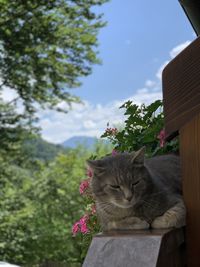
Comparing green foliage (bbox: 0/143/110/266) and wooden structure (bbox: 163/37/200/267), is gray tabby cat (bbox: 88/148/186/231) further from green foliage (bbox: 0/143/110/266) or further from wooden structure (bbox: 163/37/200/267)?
green foliage (bbox: 0/143/110/266)

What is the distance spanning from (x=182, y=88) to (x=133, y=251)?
32 centimetres

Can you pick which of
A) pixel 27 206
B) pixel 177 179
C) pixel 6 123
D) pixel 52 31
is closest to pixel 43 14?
pixel 52 31

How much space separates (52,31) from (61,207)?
4377 millimetres

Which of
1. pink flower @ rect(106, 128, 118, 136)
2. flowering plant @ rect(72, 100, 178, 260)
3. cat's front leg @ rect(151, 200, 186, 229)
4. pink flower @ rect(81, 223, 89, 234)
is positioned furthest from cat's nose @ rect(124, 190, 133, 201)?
pink flower @ rect(106, 128, 118, 136)

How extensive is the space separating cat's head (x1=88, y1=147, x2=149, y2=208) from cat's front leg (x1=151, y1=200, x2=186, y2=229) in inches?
4.6

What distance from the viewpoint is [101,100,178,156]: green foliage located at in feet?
5.82

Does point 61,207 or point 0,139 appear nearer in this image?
point 0,139

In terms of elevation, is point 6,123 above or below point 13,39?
below

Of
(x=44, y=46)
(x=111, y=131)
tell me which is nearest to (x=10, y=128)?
(x=44, y=46)

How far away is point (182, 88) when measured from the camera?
927mm

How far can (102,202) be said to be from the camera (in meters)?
1.26

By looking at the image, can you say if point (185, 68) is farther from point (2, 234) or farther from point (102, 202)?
point (2, 234)

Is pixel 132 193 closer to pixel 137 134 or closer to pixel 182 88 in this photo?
pixel 182 88

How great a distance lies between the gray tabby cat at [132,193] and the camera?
3.64 feet
